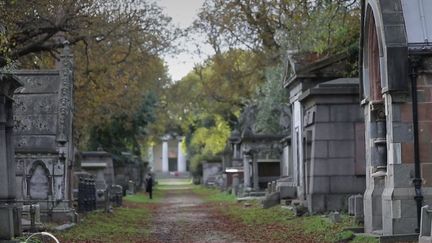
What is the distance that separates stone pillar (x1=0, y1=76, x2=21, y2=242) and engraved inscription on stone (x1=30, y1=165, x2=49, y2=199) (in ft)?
19.9

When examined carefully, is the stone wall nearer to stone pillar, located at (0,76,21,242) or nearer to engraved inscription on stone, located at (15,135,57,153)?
engraved inscription on stone, located at (15,135,57,153)

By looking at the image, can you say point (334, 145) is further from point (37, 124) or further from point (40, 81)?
point (40, 81)

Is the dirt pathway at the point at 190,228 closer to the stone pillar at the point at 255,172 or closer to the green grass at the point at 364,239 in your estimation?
the green grass at the point at 364,239

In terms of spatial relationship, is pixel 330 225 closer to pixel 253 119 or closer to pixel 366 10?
pixel 366 10

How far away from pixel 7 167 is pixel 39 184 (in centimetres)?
644

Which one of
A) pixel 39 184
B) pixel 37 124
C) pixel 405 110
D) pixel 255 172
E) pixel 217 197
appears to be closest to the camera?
pixel 405 110

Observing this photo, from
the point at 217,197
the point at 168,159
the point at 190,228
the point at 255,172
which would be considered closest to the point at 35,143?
the point at 190,228

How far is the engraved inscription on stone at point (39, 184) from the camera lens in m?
21.8

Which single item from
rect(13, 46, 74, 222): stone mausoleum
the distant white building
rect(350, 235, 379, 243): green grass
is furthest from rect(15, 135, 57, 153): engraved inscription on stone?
the distant white building

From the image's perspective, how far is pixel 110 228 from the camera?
72.0ft

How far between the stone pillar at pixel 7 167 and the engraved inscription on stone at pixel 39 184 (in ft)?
19.9

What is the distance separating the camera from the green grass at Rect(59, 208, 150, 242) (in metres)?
18.5

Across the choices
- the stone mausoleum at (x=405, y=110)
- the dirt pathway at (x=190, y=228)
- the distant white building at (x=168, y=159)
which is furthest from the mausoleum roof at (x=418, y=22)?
the distant white building at (x=168, y=159)

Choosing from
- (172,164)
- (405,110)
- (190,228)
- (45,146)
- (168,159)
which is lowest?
(190,228)
